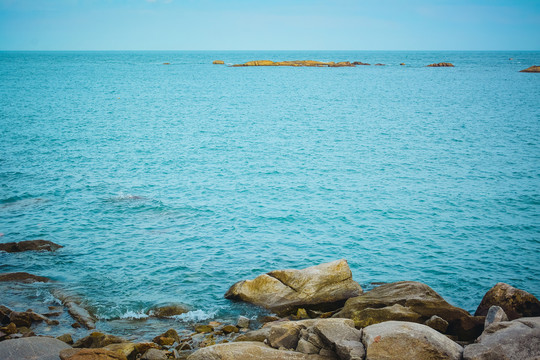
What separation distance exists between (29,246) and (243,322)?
1550 cm

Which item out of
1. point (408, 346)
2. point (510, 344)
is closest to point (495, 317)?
point (510, 344)

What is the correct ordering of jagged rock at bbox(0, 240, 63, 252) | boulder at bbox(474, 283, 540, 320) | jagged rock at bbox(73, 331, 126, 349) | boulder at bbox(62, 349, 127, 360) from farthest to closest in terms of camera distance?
jagged rock at bbox(0, 240, 63, 252) → boulder at bbox(474, 283, 540, 320) → jagged rock at bbox(73, 331, 126, 349) → boulder at bbox(62, 349, 127, 360)

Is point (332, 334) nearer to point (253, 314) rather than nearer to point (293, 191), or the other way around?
point (253, 314)

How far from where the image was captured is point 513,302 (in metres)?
17.5

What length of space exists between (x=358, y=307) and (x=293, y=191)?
21.1 meters

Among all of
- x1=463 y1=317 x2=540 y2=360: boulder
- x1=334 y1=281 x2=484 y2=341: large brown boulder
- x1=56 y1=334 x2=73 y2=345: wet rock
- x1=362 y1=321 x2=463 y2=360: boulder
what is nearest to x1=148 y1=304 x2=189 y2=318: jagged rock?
x1=56 y1=334 x2=73 y2=345: wet rock

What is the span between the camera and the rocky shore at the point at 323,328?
531 inches

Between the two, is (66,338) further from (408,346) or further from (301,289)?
(408,346)

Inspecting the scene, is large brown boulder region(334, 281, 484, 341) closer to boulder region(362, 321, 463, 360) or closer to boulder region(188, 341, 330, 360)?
boulder region(362, 321, 463, 360)

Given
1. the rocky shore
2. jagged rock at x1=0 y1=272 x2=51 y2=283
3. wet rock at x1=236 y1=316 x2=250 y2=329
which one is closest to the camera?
the rocky shore

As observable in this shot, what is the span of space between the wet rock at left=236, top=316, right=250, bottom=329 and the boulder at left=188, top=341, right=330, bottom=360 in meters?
4.17

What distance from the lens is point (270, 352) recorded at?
14.4 metres

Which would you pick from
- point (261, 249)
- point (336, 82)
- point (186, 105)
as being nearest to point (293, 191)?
point (261, 249)

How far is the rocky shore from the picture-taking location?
13477mm
